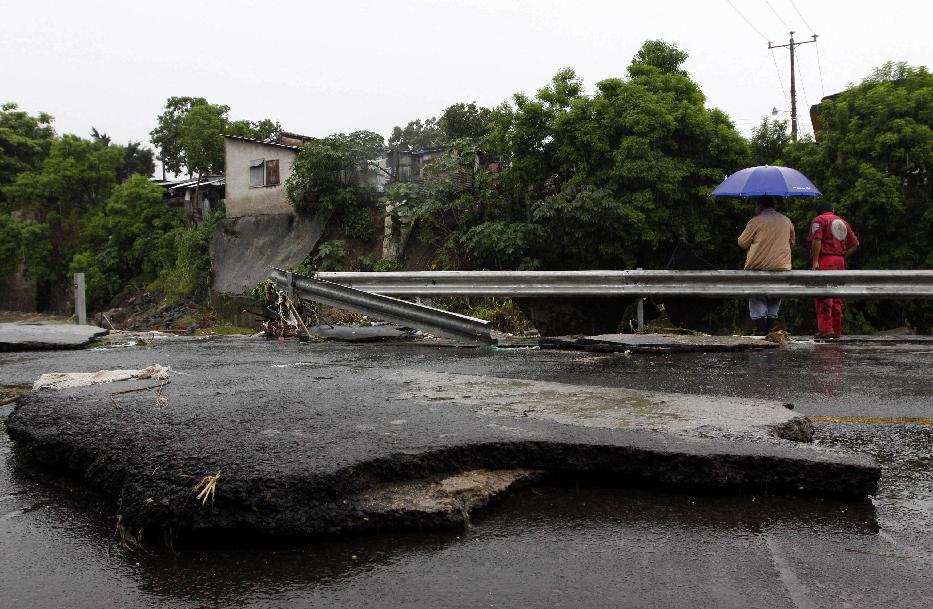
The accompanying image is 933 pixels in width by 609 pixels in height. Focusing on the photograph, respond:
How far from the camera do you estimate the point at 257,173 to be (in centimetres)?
3038

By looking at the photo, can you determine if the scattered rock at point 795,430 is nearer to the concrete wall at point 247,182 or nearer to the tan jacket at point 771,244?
the tan jacket at point 771,244

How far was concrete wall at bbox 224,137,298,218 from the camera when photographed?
2959 cm

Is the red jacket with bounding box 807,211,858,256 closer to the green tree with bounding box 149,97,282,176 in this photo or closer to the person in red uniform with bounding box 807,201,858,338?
the person in red uniform with bounding box 807,201,858,338

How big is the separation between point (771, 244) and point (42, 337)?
793cm

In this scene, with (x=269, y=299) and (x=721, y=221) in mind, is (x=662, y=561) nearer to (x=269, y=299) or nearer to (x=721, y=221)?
(x=269, y=299)

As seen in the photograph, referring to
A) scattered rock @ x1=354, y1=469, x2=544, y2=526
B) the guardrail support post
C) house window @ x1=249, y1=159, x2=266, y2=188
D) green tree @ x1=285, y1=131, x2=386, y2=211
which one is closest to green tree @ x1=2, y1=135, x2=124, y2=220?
house window @ x1=249, y1=159, x2=266, y2=188

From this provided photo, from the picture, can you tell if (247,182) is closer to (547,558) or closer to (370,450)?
(370,450)

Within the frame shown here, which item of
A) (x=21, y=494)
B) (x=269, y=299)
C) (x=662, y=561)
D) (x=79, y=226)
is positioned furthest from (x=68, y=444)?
(x=79, y=226)

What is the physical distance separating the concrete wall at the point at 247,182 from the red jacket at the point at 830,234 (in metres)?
23.1

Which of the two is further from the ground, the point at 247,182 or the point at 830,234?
the point at 247,182

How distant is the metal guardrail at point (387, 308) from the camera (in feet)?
25.4

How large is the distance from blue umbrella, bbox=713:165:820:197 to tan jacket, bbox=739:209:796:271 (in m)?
0.74

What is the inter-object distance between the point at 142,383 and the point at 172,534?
1921 millimetres

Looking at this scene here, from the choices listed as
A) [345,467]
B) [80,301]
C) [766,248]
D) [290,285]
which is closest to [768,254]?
[766,248]
